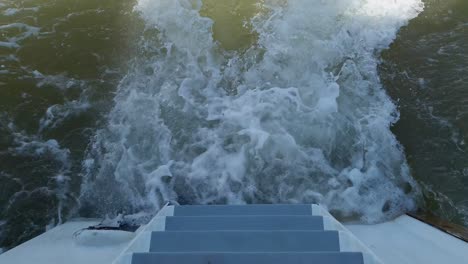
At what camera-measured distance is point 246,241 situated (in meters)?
2.67

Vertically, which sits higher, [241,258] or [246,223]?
[241,258]

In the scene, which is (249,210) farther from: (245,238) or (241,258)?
(241,258)

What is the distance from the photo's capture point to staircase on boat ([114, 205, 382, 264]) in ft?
7.54

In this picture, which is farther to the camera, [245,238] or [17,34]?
[17,34]

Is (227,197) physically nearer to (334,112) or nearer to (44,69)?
(334,112)

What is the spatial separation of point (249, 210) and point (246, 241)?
28.7 inches

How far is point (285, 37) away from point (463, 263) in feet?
12.3

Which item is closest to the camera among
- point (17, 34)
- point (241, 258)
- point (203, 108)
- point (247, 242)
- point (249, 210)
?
point (241, 258)

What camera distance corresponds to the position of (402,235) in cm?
319

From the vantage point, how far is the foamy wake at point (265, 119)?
13.6 ft

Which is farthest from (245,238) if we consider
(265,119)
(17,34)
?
(17,34)

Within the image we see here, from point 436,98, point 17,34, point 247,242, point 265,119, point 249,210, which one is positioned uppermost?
point 17,34

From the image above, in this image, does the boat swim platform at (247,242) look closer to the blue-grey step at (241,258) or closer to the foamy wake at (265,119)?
the blue-grey step at (241,258)

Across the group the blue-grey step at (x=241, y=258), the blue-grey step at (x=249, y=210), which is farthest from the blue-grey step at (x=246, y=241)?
the blue-grey step at (x=249, y=210)
